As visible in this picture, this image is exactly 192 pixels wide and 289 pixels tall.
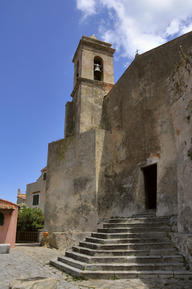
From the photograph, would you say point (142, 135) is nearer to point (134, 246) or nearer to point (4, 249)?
point (134, 246)

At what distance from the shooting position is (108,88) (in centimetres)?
1319

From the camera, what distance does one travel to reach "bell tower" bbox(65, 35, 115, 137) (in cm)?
1212

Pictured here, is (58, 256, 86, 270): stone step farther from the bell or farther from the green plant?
the bell

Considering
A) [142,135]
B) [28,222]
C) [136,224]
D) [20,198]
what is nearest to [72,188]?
[142,135]

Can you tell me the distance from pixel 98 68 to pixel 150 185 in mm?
7597

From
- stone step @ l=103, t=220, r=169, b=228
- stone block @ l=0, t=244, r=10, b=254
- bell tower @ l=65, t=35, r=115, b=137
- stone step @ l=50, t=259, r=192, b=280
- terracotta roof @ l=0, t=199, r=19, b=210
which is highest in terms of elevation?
bell tower @ l=65, t=35, r=115, b=137

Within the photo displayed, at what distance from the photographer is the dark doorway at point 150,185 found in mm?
9047

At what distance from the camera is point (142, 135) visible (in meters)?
9.32

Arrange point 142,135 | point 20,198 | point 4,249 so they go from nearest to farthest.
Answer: point 4,249 → point 142,135 → point 20,198

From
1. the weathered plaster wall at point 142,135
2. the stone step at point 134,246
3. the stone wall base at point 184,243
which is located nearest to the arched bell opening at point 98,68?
the weathered plaster wall at point 142,135

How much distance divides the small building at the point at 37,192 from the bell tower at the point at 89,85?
9226mm

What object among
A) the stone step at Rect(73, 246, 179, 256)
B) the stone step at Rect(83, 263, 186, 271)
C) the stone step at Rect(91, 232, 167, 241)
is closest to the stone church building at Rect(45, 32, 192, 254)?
the stone step at Rect(91, 232, 167, 241)

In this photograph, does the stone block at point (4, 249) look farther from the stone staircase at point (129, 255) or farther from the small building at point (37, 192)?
the small building at point (37, 192)

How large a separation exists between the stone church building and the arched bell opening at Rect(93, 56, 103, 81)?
0.78 meters
